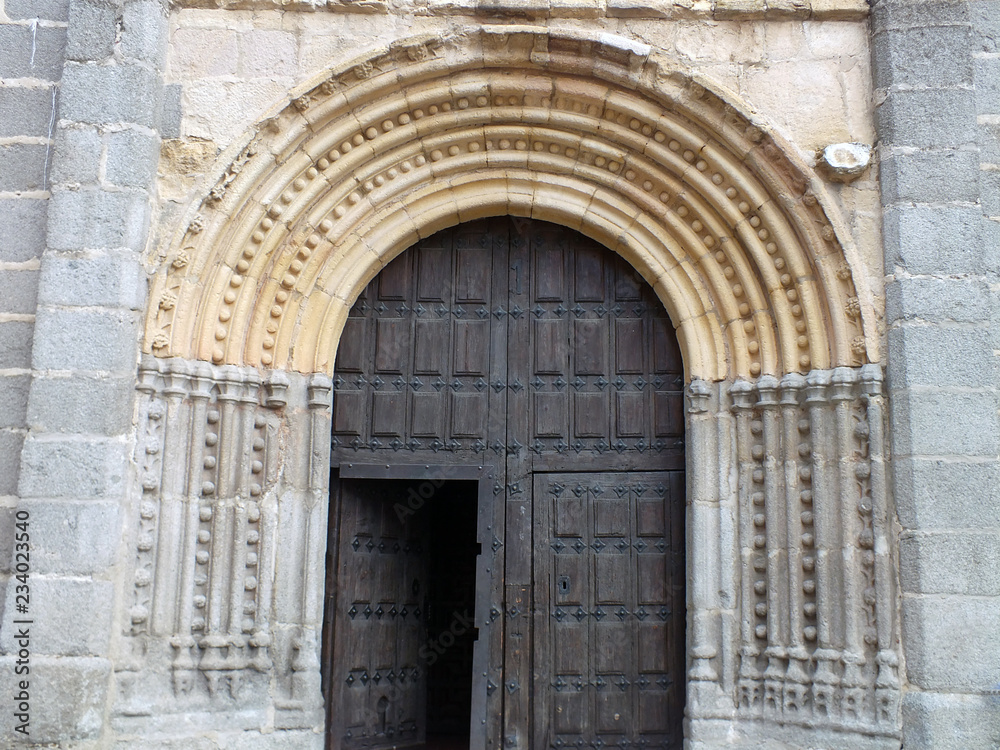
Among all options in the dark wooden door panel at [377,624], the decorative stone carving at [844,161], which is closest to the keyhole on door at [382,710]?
the dark wooden door panel at [377,624]

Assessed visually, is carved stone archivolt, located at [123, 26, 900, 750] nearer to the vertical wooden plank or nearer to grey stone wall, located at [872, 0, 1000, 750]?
grey stone wall, located at [872, 0, 1000, 750]

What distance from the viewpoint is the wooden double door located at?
5.41m

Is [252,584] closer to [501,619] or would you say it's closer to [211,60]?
[501,619]

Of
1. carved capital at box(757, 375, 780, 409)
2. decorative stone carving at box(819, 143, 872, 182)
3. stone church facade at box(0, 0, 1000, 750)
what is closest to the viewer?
stone church facade at box(0, 0, 1000, 750)

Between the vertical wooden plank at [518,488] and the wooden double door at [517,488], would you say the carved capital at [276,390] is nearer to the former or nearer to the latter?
the wooden double door at [517,488]

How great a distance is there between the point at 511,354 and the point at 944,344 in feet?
7.48

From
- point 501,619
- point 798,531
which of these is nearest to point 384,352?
point 501,619

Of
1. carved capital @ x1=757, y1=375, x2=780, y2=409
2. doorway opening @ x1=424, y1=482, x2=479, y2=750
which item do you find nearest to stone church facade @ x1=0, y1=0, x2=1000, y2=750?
carved capital @ x1=757, y1=375, x2=780, y2=409

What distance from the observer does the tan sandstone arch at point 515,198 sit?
5.21 meters

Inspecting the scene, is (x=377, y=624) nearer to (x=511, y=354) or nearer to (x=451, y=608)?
(x=451, y=608)

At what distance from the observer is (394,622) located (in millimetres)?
5602

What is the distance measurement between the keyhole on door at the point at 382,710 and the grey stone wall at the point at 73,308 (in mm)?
1484

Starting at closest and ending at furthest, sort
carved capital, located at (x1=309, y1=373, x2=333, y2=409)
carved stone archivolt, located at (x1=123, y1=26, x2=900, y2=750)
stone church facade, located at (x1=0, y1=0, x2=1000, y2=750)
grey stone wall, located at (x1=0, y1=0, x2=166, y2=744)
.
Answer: grey stone wall, located at (x1=0, y1=0, x2=166, y2=744) → stone church facade, located at (x1=0, y1=0, x2=1000, y2=750) → carved stone archivolt, located at (x1=123, y1=26, x2=900, y2=750) → carved capital, located at (x1=309, y1=373, x2=333, y2=409)

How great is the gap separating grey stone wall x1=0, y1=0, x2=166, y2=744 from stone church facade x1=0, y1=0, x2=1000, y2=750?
0.05ft
